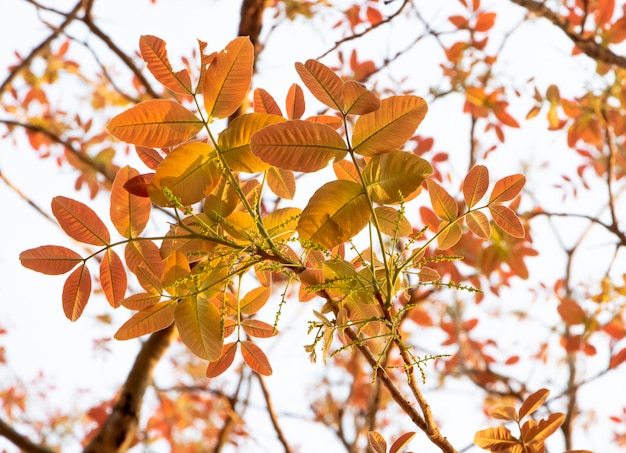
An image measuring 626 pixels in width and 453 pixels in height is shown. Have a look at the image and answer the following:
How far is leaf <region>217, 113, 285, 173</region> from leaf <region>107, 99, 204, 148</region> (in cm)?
4

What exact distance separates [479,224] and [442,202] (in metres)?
0.06

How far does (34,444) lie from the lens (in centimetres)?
140

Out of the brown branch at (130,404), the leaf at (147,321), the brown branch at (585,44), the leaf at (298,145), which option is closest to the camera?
the leaf at (298,145)

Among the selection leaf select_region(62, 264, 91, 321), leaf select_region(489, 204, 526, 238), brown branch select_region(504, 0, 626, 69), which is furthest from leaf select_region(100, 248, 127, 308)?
brown branch select_region(504, 0, 626, 69)

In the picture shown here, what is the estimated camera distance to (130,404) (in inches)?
60.2

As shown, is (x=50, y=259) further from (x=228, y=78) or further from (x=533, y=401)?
(x=533, y=401)

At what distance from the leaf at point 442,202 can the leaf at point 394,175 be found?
0.08 meters

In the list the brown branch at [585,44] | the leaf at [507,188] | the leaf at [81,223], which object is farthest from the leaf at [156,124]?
the brown branch at [585,44]

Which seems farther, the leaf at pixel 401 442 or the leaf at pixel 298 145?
the leaf at pixel 401 442

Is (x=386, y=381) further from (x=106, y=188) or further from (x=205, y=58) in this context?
(x=106, y=188)

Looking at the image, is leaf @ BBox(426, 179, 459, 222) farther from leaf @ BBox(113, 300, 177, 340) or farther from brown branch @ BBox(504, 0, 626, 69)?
brown branch @ BBox(504, 0, 626, 69)

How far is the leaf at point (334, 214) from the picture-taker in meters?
0.55

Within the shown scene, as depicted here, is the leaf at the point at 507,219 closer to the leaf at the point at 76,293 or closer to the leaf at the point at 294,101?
the leaf at the point at 294,101

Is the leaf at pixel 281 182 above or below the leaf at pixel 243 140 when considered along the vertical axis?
above
